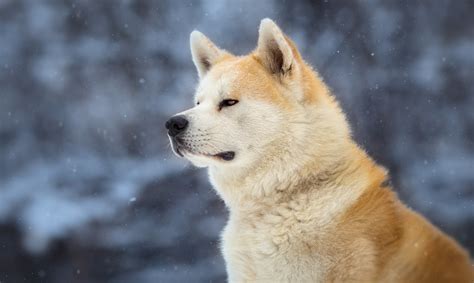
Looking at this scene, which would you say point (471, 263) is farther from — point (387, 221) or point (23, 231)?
point (23, 231)

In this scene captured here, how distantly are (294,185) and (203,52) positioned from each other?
1.83 meters

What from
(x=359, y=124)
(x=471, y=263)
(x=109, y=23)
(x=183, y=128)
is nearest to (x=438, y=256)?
(x=471, y=263)

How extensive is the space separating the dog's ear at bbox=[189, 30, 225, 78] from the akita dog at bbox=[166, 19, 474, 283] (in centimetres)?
50

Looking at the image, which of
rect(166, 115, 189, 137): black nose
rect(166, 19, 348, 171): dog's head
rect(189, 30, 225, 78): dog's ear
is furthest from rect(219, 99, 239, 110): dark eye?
rect(189, 30, 225, 78): dog's ear

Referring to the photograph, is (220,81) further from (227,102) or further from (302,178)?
(302,178)

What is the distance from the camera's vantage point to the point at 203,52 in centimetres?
577

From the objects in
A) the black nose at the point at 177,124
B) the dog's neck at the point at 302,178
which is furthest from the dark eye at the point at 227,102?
the dog's neck at the point at 302,178

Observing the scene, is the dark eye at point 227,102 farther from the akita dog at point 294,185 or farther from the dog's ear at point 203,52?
the dog's ear at point 203,52

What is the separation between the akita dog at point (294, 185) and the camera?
164 inches

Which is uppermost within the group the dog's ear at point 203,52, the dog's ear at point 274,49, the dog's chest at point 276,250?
the dog's ear at point 274,49

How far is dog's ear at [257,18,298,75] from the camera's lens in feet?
15.8

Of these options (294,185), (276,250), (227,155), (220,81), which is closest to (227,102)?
(220,81)

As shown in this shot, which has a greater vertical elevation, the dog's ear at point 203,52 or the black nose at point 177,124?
the dog's ear at point 203,52

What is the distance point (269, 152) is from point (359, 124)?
7.60 m
